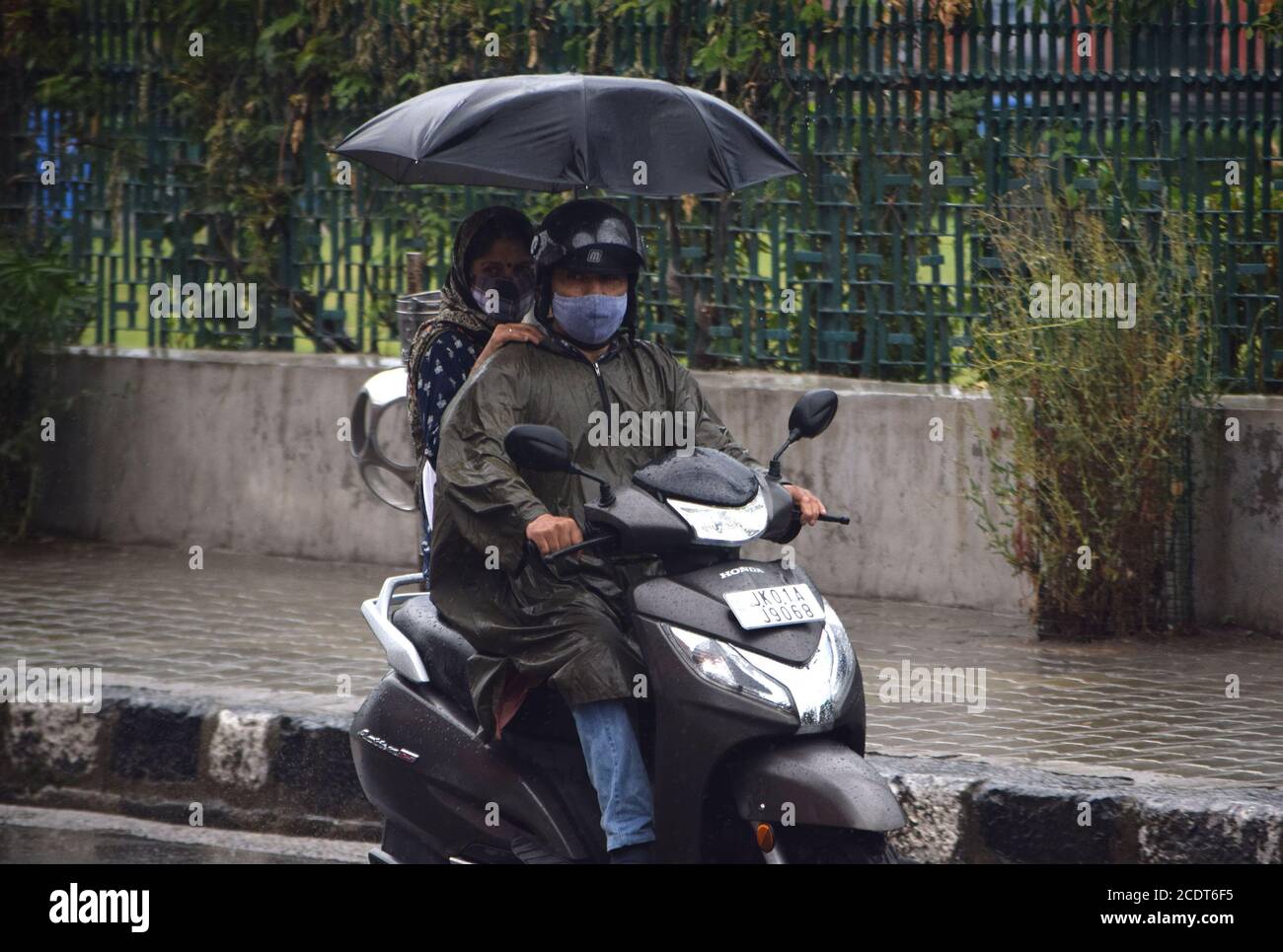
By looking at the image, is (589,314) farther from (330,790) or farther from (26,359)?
(26,359)

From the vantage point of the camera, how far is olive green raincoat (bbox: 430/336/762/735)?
4199mm

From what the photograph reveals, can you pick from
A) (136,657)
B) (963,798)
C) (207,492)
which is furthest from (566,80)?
(207,492)

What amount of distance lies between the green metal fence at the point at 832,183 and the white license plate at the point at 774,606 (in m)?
4.08

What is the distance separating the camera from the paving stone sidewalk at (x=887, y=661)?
6.06 meters

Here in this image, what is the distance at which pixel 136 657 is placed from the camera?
7.21 m

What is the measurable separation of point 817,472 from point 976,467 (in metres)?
0.71

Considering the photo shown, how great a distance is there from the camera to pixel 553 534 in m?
4.07

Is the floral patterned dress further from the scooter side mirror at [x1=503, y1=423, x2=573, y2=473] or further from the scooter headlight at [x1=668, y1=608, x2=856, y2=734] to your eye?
the scooter headlight at [x1=668, y1=608, x2=856, y2=734]

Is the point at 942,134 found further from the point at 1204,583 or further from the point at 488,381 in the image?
the point at 488,381

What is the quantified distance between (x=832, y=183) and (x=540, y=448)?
464 centimetres

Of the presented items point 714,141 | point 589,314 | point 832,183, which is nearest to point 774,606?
point 589,314

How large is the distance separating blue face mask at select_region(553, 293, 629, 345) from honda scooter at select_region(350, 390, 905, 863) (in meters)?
0.48

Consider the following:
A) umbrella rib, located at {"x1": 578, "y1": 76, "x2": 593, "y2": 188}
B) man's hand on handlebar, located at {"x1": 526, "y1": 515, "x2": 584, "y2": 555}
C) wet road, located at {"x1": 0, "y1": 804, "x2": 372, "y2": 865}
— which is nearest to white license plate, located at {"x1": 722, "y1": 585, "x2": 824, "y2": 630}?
man's hand on handlebar, located at {"x1": 526, "y1": 515, "x2": 584, "y2": 555}

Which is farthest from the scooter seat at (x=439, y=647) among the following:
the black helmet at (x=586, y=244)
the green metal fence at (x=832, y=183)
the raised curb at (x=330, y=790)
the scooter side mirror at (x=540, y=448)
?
the green metal fence at (x=832, y=183)
